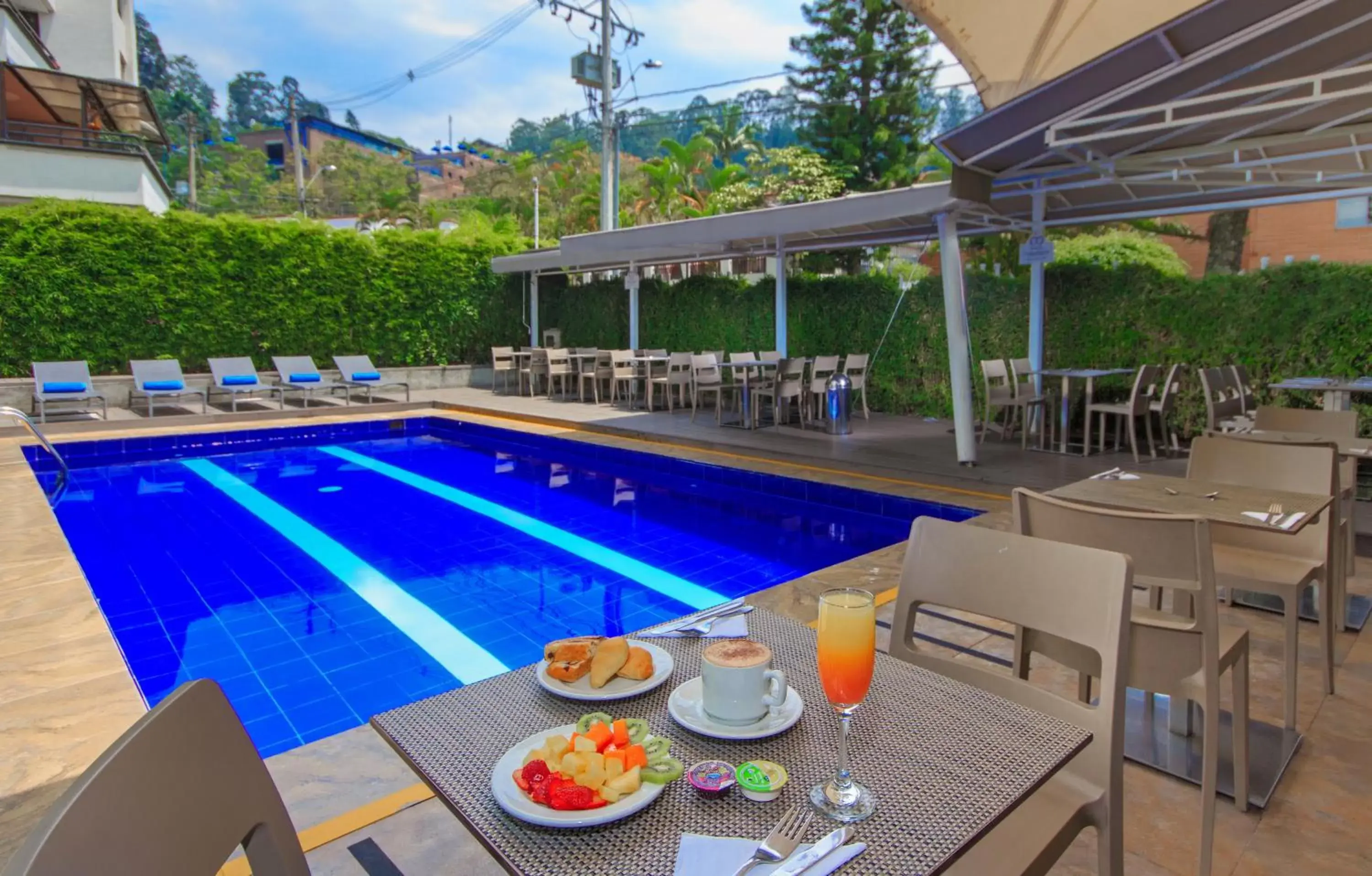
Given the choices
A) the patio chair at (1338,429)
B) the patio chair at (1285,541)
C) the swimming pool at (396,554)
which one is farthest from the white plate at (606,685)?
the patio chair at (1338,429)

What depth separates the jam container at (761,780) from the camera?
3.27 feet

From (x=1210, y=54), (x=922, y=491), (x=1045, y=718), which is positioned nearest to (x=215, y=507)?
(x=922, y=491)

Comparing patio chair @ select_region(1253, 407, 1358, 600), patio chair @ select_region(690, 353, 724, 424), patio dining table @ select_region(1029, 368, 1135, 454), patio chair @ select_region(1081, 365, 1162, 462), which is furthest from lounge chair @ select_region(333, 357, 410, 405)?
patio chair @ select_region(1253, 407, 1358, 600)

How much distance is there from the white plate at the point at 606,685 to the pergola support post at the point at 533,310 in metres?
14.9

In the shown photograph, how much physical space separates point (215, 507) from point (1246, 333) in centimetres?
939

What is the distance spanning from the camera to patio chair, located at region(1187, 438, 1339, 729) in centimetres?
249

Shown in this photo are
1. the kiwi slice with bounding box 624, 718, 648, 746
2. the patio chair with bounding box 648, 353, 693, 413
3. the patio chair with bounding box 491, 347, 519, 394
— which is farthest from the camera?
the patio chair with bounding box 491, 347, 519, 394

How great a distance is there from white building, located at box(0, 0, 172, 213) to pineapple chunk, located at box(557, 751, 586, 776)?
1547 centimetres

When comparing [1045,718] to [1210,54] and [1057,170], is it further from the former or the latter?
[1057,170]

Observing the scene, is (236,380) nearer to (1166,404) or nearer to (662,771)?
(1166,404)

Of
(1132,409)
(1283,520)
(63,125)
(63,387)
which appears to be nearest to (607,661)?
(1283,520)

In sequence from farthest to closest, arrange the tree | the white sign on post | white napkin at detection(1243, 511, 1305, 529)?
the tree, the white sign on post, white napkin at detection(1243, 511, 1305, 529)

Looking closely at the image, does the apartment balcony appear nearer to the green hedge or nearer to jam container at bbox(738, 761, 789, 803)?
the green hedge

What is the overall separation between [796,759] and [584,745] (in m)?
0.29
